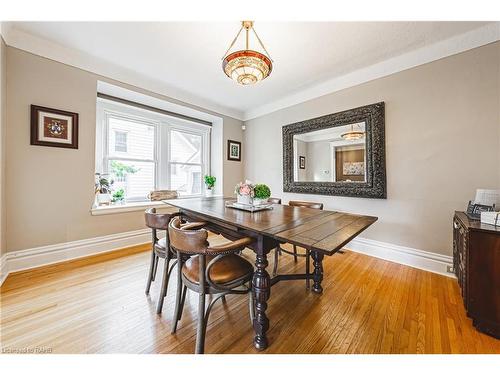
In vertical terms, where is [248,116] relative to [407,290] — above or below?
above

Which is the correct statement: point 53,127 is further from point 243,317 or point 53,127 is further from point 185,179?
point 243,317

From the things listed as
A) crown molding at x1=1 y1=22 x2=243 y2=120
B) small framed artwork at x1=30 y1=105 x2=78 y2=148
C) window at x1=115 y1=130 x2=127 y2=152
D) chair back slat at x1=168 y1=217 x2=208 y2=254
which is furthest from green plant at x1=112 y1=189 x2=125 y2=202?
chair back slat at x1=168 y1=217 x2=208 y2=254

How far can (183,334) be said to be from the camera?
55.3 inches

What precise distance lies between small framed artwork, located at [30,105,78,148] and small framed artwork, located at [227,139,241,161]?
2.66 metres

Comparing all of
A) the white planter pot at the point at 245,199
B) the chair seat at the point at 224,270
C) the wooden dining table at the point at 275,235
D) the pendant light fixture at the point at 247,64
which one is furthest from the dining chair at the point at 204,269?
the pendant light fixture at the point at 247,64

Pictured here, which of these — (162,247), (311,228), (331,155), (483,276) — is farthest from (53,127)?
(483,276)

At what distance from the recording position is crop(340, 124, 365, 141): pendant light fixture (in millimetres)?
2898

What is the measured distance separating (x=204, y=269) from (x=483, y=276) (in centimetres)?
197

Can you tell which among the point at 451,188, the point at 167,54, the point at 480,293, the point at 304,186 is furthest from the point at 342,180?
the point at 167,54

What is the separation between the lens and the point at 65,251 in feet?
8.39

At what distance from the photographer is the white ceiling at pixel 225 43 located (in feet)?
6.70

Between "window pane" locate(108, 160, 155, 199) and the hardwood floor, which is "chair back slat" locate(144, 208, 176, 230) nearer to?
the hardwood floor
